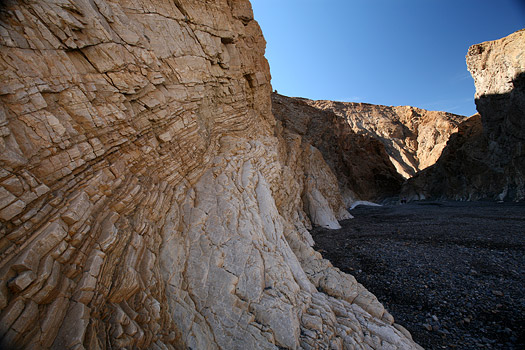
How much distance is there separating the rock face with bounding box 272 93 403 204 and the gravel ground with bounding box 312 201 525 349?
632 inches

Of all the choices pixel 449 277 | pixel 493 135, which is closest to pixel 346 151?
pixel 493 135

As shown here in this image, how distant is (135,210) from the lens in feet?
16.0

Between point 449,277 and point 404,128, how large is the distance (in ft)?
209

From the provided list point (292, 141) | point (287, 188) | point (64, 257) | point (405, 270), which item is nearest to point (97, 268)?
point (64, 257)

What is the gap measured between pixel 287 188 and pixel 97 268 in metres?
11.5

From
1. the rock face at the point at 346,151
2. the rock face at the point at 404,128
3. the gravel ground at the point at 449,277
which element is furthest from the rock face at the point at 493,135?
the rock face at the point at 404,128

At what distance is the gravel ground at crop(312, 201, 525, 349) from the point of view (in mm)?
5535

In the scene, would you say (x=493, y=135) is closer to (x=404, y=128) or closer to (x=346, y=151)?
(x=346, y=151)

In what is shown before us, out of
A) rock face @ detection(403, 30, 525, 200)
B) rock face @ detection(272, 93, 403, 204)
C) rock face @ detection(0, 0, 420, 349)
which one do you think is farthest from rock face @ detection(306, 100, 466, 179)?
rock face @ detection(0, 0, 420, 349)

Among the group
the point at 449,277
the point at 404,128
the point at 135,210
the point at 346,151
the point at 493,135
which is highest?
the point at 404,128

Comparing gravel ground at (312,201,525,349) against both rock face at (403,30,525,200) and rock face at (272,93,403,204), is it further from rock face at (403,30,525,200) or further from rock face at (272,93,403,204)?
rock face at (272,93,403,204)

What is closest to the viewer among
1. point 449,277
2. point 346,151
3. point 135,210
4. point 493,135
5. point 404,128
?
point 135,210

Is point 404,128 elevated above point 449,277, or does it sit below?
above

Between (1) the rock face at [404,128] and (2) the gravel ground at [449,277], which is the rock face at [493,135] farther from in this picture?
(1) the rock face at [404,128]
